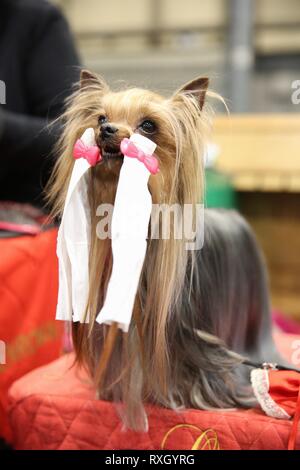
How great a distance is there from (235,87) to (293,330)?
2574mm

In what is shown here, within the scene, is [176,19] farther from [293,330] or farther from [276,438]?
[276,438]

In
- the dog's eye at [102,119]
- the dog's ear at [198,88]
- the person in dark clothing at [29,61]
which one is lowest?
the dog's eye at [102,119]

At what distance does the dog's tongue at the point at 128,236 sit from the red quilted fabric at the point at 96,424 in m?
0.26

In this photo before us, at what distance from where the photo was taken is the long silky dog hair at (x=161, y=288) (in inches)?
30.0

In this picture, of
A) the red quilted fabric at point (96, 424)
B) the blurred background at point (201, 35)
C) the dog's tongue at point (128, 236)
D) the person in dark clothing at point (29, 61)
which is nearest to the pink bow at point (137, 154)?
the dog's tongue at point (128, 236)

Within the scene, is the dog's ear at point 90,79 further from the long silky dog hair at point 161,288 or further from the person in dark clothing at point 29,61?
the person in dark clothing at point 29,61

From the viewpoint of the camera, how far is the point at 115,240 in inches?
27.9

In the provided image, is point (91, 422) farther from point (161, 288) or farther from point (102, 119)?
point (102, 119)

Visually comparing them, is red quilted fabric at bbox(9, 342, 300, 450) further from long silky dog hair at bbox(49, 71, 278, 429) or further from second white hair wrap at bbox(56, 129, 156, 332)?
second white hair wrap at bbox(56, 129, 156, 332)

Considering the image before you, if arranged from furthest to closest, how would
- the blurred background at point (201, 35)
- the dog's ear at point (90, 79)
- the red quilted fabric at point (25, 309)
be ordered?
the blurred background at point (201, 35), the red quilted fabric at point (25, 309), the dog's ear at point (90, 79)

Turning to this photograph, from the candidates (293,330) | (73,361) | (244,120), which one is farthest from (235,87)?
(73,361)

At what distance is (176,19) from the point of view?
464 centimetres

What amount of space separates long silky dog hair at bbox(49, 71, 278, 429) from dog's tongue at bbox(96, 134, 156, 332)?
0.09 feet

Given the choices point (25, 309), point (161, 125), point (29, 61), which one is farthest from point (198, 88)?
point (29, 61)
